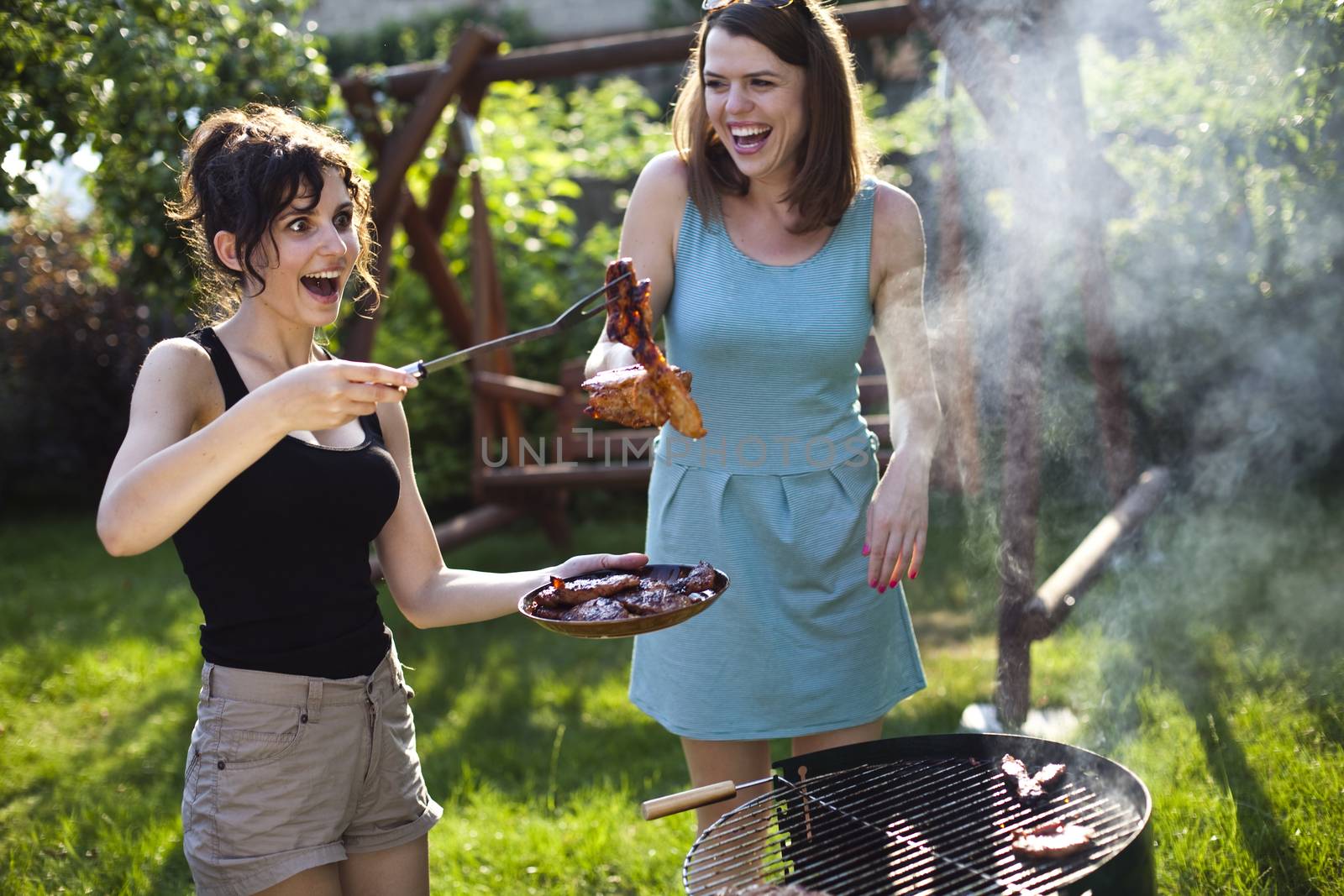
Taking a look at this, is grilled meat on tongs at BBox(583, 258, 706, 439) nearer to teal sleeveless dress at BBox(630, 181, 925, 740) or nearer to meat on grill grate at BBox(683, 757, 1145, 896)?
teal sleeveless dress at BBox(630, 181, 925, 740)

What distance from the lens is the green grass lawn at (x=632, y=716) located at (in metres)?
3.63

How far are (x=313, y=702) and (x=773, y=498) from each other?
110 centimetres

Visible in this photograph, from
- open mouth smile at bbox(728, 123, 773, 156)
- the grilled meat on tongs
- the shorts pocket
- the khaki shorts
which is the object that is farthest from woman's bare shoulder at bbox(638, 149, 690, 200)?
the shorts pocket

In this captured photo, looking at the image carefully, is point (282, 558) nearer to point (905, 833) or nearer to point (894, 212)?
point (905, 833)

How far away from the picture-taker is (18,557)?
7.96m

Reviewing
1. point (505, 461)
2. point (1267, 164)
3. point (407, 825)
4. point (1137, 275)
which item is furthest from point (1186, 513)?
point (407, 825)

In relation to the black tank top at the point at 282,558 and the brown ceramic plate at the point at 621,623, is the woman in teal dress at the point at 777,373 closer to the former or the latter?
the brown ceramic plate at the point at 621,623

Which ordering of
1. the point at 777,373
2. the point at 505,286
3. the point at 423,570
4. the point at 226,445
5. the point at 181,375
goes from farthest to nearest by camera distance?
the point at 505,286 → the point at 777,373 → the point at 423,570 → the point at 181,375 → the point at 226,445

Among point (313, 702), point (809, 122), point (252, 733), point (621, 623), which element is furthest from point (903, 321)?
point (252, 733)

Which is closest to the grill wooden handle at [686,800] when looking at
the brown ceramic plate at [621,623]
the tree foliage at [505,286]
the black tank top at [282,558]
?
the brown ceramic plate at [621,623]

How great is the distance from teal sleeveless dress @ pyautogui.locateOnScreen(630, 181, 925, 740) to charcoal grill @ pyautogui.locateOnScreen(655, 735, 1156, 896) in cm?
24

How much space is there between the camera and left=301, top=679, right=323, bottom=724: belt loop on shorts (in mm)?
2227

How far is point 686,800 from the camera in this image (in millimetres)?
2266

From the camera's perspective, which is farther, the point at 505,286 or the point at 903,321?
the point at 505,286
